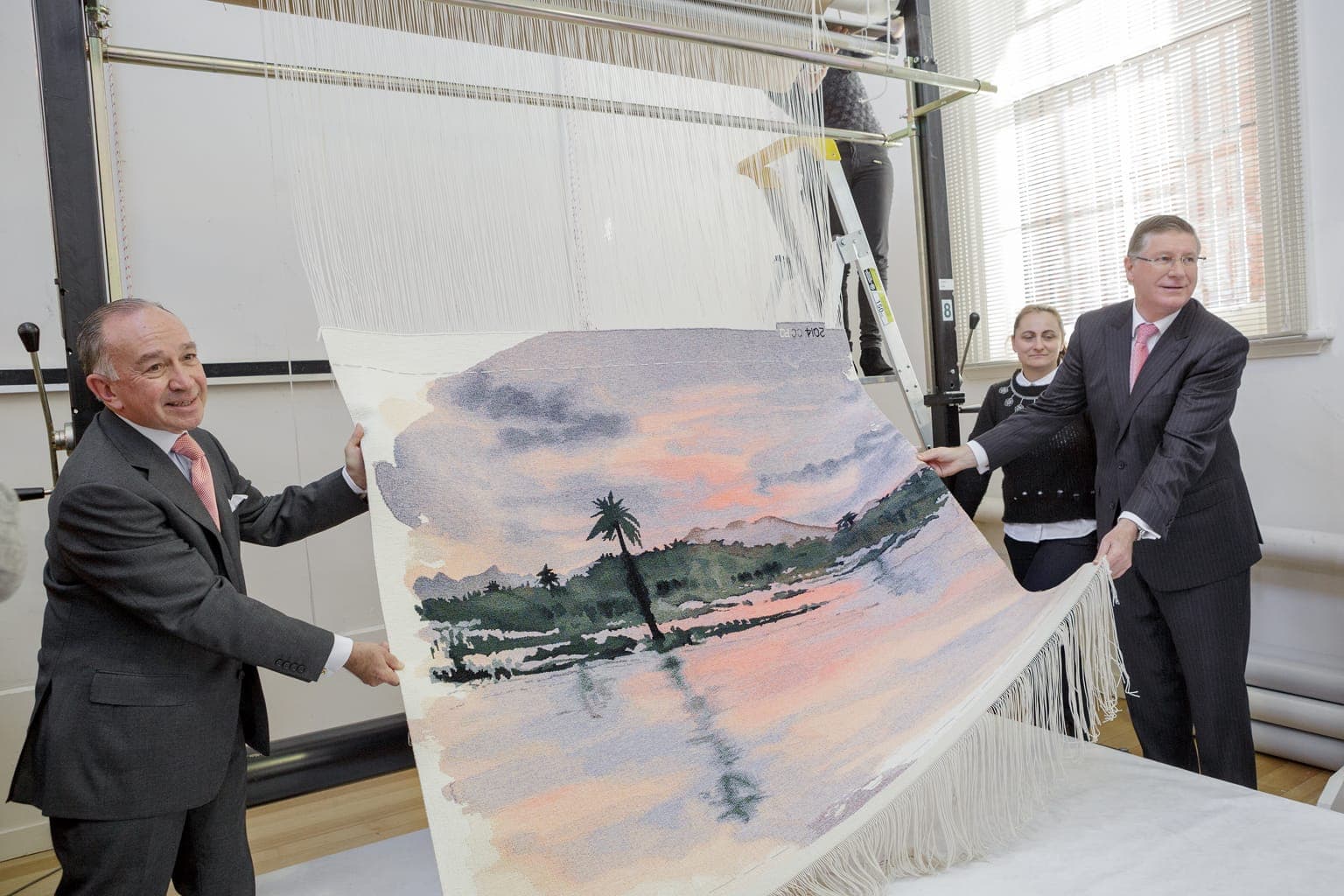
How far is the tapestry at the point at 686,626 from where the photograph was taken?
1.19 m

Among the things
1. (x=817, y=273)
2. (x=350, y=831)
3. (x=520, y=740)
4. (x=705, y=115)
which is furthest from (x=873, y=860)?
(x=350, y=831)

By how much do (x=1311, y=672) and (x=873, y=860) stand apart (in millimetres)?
1884

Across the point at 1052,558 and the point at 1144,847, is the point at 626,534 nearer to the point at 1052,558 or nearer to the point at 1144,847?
the point at 1144,847

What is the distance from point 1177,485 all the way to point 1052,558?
22.2 inches

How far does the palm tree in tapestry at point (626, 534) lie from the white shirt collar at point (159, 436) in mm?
666

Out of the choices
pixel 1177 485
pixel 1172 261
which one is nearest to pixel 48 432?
pixel 1177 485

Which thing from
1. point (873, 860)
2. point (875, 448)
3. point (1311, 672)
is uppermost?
Result: point (875, 448)

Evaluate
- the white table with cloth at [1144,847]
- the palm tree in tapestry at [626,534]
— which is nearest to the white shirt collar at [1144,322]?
the white table with cloth at [1144,847]

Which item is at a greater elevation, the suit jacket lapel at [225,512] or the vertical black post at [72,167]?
the vertical black post at [72,167]

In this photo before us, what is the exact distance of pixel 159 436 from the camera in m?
1.36

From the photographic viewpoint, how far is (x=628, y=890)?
111 centimetres

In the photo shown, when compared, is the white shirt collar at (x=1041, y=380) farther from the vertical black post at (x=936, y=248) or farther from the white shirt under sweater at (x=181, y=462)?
the white shirt under sweater at (x=181, y=462)

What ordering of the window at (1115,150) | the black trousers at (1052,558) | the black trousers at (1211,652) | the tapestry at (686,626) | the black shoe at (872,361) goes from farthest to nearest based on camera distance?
the black shoe at (872,361)
the window at (1115,150)
the black trousers at (1052,558)
the black trousers at (1211,652)
the tapestry at (686,626)

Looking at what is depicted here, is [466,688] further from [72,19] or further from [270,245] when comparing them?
[270,245]
